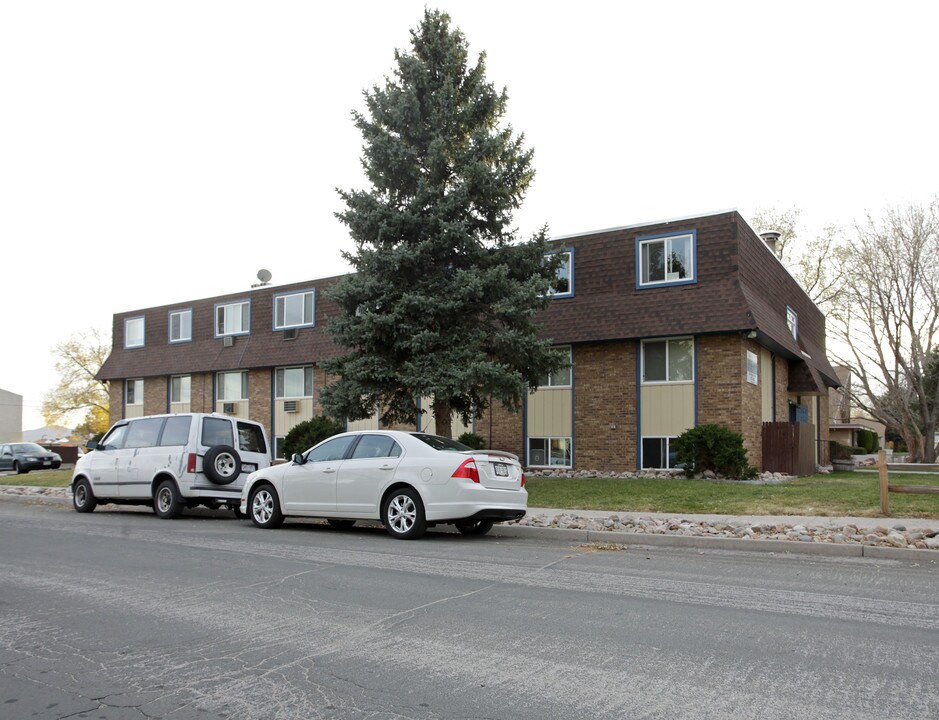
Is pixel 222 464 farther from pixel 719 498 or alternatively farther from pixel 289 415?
pixel 289 415

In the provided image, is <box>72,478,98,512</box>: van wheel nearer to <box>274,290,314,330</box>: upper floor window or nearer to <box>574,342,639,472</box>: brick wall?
<box>574,342,639,472</box>: brick wall

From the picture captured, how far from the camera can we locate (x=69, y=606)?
6.85m

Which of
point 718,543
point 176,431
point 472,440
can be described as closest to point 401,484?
point 718,543

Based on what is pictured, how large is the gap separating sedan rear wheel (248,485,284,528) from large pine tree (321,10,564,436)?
5.21 metres

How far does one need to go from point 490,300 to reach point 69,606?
12851mm

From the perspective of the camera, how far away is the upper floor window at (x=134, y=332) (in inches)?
1380

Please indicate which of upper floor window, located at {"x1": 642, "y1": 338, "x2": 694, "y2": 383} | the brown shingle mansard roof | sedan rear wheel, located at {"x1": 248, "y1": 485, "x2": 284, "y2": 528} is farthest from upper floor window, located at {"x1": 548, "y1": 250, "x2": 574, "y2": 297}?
sedan rear wheel, located at {"x1": 248, "y1": 485, "x2": 284, "y2": 528}

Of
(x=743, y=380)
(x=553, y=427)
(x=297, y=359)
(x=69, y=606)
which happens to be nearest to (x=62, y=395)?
(x=297, y=359)

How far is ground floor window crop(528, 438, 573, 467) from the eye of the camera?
2267cm

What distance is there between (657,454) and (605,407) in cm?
184

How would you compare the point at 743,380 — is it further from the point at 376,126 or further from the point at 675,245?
the point at 376,126

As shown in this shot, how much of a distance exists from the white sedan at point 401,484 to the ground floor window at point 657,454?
1013 centimetres

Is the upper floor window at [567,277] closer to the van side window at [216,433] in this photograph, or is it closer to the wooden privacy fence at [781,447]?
the wooden privacy fence at [781,447]

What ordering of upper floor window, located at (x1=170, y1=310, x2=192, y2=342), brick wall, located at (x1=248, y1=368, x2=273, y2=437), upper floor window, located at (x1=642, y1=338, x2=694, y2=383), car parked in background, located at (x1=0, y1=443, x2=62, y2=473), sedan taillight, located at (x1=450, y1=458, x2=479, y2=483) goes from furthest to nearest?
car parked in background, located at (x1=0, y1=443, x2=62, y2=473) → upper floor window, located at (x1=170, y1=310, x2=192, y2=342) → brick wall, located at (x1=248, y1=368, x2=273, y2=437) → upper floor window, located at (x1=642, y1=338, x2=694, y2=383) → sedan taillight, located at (x1=450, y1=458, x2=479, y2=483)
